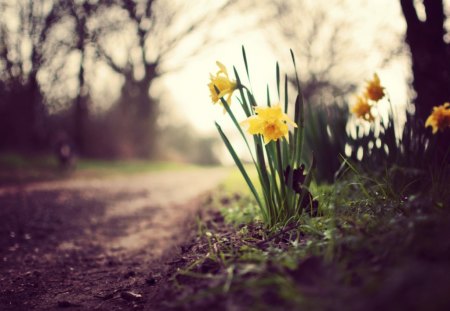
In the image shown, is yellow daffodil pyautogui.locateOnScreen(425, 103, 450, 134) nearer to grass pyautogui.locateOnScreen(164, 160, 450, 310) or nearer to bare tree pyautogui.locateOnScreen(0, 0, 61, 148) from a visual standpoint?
grass pyautogui.locateOnScreen(164, 160, 450, 310)

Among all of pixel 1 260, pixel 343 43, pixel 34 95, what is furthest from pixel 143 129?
pixel 1 260

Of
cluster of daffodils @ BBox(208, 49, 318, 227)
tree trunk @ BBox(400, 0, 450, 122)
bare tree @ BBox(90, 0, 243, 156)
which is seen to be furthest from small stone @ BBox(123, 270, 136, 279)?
bare tree @ BBox(90, 0, 243, 156)

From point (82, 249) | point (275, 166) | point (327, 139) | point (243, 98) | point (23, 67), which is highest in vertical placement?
point (23, 67)

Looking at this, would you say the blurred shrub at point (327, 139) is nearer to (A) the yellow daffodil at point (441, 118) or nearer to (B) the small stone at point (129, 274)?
(A) the yellow daffodil at point (441, 118)

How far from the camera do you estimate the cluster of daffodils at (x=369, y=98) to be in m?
2.83

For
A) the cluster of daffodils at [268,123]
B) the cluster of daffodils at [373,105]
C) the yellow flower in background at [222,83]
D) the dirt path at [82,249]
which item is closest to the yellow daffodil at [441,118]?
the cluster of daffodils at [373,105]

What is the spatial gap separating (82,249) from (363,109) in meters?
3.13

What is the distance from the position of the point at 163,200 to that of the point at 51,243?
3.41 metres

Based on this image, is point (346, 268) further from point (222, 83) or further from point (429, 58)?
point (429, 58)

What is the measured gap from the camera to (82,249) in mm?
3238

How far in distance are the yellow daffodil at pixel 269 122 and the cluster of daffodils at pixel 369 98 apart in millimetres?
1394

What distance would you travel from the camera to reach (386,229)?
146cm

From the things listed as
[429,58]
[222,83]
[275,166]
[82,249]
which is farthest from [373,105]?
[82,249]

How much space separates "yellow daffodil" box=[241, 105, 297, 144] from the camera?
187 centimetres
